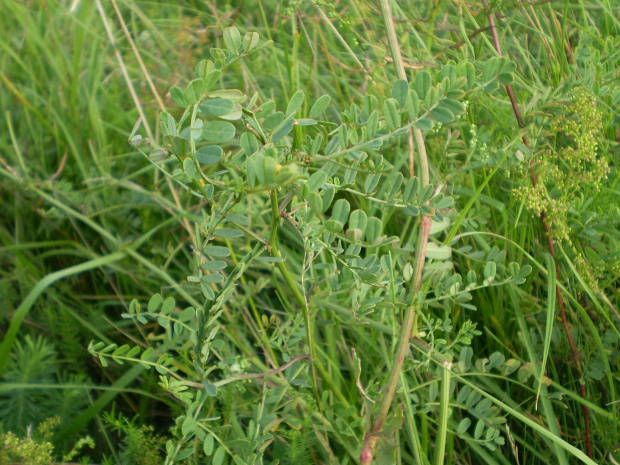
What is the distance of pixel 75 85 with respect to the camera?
1.67 m

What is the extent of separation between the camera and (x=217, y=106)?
58 cm

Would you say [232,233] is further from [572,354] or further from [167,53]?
[167,53]

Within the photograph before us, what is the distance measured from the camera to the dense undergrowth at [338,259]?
711mm

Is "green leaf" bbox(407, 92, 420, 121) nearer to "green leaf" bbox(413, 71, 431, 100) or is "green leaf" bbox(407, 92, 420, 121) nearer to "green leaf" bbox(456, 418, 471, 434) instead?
"green leaf" bbox(413, 71, 431, 100)

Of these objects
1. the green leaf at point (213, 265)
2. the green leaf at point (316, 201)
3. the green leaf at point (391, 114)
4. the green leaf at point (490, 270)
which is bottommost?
the green leaf at point (490, 270)

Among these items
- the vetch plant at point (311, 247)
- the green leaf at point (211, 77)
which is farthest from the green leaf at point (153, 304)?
the green leaf at point (211, 77)

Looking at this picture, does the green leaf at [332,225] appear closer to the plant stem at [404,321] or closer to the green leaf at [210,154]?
the green leaf at [210,154]

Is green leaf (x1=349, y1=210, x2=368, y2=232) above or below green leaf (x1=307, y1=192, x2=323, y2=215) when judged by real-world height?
below

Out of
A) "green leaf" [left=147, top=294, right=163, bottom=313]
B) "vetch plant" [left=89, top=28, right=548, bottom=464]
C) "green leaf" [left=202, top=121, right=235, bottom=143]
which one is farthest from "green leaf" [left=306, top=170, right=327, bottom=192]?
"green leaf" [left=147, top=294, right=163, bottom=313]

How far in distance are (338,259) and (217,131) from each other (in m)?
0.22

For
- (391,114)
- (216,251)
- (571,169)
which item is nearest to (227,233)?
(216,251)

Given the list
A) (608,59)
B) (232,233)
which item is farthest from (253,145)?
(608,59)

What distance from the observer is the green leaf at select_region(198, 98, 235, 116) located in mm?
573

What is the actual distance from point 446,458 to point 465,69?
2.23ft
